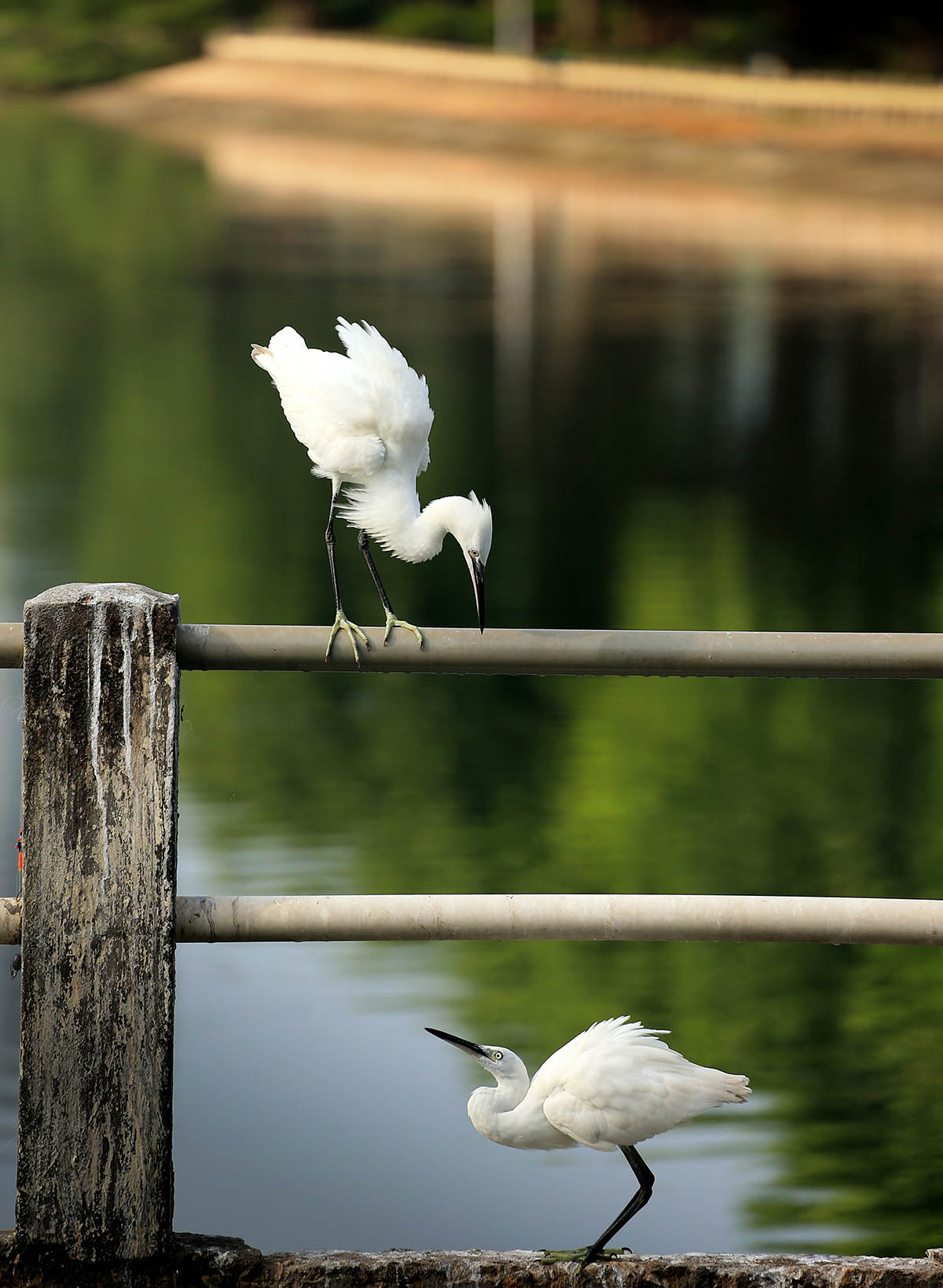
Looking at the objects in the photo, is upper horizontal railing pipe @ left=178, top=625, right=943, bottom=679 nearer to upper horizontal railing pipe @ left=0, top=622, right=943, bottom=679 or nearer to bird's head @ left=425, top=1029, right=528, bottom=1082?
upper horizontal railing pipe @ left=0, top=622, right=943, bottom=679

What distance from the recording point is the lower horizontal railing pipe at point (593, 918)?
2.96 meters

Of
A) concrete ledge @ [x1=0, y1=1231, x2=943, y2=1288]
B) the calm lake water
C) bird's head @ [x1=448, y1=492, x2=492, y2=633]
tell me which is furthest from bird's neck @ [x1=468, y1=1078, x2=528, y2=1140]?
the calm lake water

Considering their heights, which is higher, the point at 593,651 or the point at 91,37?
the point at 593,651

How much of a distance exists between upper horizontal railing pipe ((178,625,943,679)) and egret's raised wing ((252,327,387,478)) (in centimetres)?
116

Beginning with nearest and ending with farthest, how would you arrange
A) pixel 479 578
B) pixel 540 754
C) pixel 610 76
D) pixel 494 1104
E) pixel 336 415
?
1. pixel 494 1104
2. pixel 479 578
3. pixel 336 415
4. pixel 540 754
5. pixel 610 76

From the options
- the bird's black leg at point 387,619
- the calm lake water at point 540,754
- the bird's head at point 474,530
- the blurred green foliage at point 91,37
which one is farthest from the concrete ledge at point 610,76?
the bird's head at point 474,530

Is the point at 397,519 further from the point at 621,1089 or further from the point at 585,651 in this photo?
the point at 621,1089

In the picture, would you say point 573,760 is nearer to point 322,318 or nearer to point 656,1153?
point 656,1153

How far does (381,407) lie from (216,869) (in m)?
4.33

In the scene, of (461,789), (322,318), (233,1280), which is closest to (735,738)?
(461,789)

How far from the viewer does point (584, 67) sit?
4688 centimetres

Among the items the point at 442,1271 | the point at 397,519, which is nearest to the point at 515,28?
the point at 397,519

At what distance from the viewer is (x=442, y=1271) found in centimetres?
304

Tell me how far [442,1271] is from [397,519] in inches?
67.3
